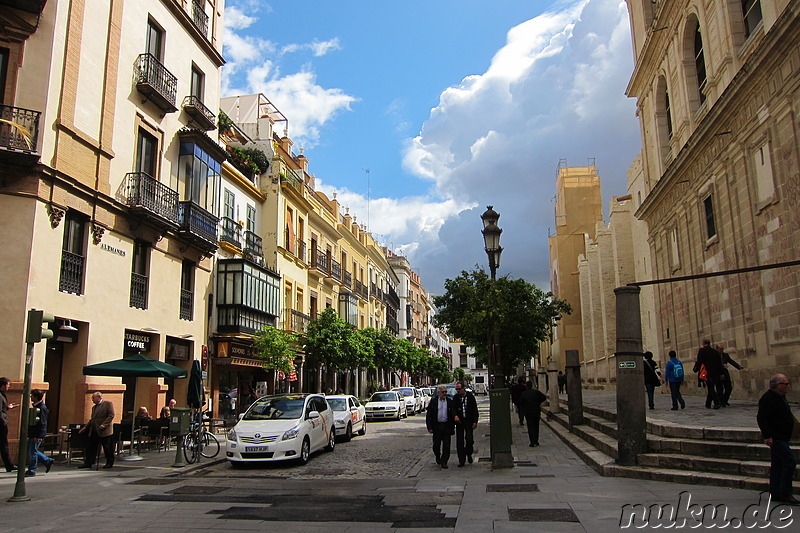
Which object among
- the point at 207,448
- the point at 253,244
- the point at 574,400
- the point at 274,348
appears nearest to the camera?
the point at 207,448

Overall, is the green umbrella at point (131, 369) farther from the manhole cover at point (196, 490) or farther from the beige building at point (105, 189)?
the manhole cover at point (196, 490)

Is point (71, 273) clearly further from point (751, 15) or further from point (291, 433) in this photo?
point (751, 15)

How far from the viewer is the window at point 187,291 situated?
2156 cm

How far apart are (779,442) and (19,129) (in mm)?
15446

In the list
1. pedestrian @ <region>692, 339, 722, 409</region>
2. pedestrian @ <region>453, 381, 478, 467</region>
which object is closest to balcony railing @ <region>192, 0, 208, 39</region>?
pedestrian @ <region>453, 381, 478, 467</region>

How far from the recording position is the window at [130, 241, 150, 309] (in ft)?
60.5

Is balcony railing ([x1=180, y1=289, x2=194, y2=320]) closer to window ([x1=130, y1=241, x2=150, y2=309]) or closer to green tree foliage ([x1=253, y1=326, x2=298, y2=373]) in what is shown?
window ([x1=130, y1=241, x2=150, y2=309])

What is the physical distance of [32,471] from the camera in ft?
38.6

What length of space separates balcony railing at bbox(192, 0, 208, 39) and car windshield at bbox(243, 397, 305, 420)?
1447 cm

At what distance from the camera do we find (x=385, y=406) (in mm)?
30078

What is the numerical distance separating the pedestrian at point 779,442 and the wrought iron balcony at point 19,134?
1466 cm

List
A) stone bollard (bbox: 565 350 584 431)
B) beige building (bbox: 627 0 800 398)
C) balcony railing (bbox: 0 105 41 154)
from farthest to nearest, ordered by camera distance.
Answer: stone bollard (bbox: 565 350 584 431) → beige building (bbox: 627 0 800 398) → balcony railing (bbox: 0 105 41 154)

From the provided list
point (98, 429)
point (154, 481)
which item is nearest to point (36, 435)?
point (98, 429)

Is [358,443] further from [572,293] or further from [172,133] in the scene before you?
[572,293]
